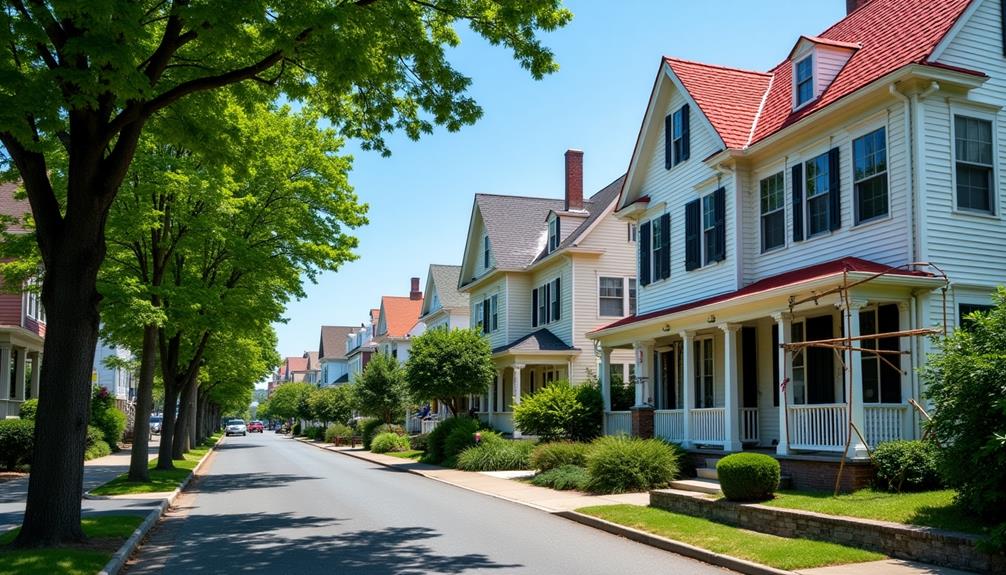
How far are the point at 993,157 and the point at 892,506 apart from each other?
768 cm

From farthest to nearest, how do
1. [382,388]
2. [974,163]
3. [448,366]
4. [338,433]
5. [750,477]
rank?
[338,433] → [382,388] → [448,366] → [974,163] → [750,477]

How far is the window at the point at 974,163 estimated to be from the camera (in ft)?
51.8

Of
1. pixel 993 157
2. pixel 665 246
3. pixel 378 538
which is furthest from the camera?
pixel 665 246

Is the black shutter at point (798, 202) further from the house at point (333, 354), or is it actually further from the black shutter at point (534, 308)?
the house at point (333, 354)

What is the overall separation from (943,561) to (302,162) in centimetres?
2009

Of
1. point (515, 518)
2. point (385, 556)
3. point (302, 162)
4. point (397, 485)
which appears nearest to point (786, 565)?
point (385, 556)

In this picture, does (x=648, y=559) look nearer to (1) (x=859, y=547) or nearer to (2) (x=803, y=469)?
(1) (x=859, y=547)

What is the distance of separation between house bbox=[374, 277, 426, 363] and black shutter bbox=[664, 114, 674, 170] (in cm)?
4209

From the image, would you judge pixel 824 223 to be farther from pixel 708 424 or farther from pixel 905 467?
pixel 905 467

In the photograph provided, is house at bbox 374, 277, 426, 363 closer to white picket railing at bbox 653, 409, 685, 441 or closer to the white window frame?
white picket railing at bbox 653, 409, 685, 441

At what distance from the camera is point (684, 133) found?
912 inches

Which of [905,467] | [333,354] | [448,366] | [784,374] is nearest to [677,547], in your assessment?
[905,467]

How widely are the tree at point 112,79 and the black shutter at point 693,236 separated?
10.0 meters

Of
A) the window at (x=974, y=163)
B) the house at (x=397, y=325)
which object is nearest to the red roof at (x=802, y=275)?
the window at (x=974, y=163)
